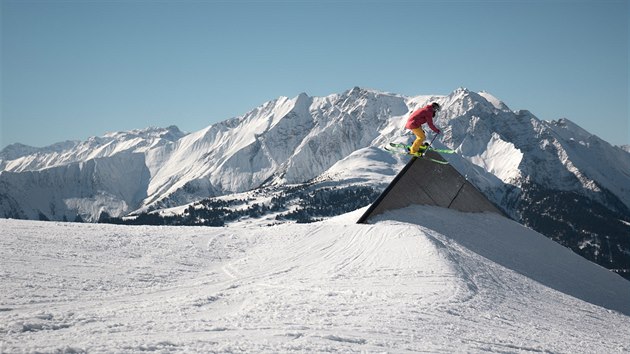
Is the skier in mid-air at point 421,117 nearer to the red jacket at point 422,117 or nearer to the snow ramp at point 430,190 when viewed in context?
the red jacket at point 422,117

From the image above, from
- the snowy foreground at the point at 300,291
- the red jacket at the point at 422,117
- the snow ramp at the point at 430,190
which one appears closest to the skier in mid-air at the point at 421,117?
the red jacket at the point at 422,117

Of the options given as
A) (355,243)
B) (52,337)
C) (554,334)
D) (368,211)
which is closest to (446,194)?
(368,211)

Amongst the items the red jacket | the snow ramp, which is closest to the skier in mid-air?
the red jacket

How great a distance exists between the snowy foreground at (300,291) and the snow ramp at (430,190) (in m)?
1.02

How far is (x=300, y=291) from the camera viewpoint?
14.2 m

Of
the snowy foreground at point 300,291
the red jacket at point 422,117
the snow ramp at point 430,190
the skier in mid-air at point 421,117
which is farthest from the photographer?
the snow ramp at point 430,190

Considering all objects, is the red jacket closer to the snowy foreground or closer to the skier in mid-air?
the skier in mid-air

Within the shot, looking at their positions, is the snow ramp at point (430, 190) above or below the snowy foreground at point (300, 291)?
above

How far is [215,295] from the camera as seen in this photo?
1359 cm

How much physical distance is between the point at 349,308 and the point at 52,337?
6773mm

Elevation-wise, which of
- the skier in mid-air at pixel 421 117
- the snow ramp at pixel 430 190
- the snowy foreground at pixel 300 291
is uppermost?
the skier in mid-air at pixel 421 117

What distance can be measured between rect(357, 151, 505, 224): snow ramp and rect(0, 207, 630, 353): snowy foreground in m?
1.02

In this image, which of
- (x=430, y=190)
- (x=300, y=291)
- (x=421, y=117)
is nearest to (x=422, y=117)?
(x=421, y=117)

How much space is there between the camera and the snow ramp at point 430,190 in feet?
85.4
